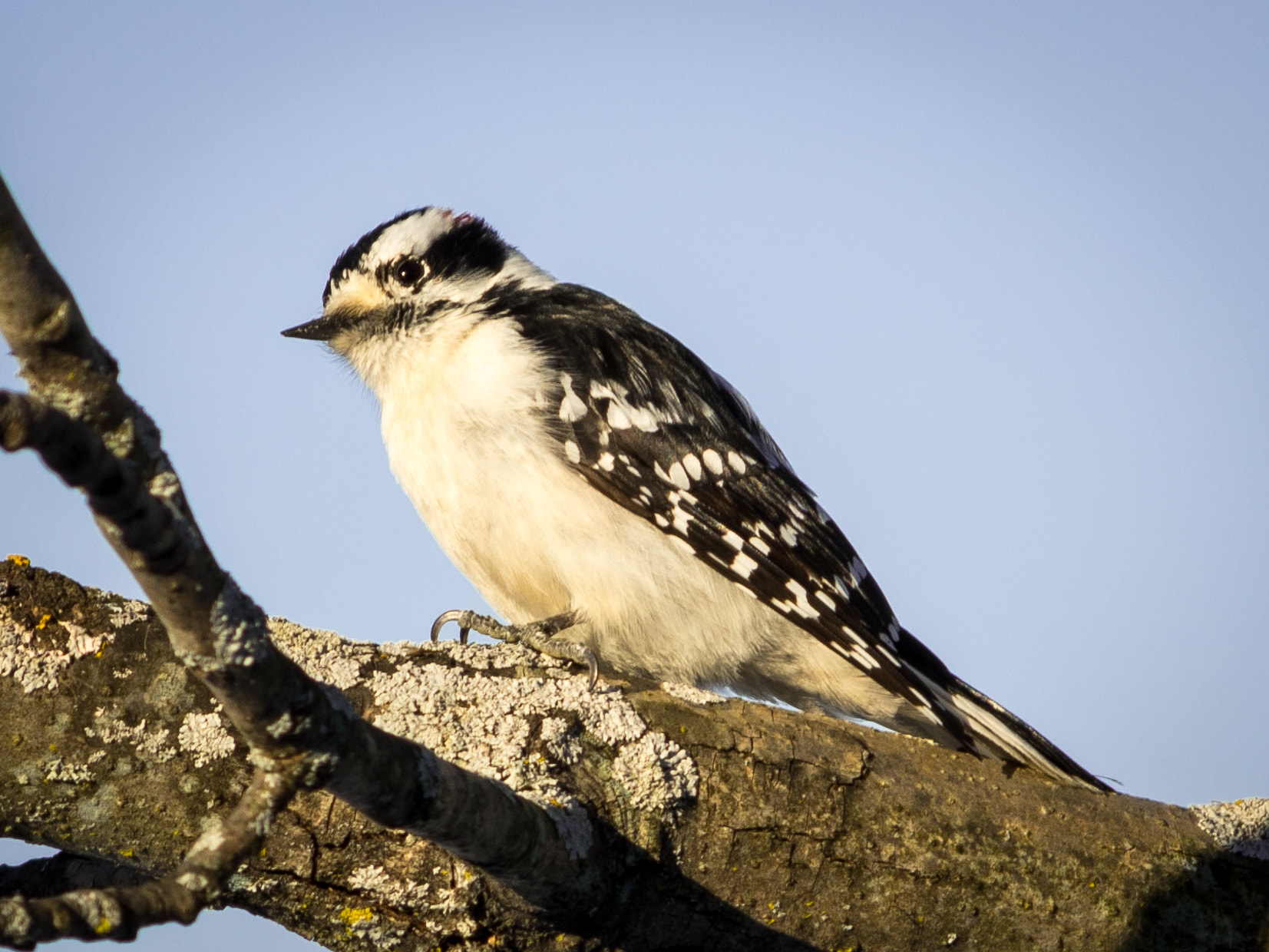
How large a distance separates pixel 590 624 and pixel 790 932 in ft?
5.15

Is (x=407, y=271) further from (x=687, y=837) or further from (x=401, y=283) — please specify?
(x=687, y=837)

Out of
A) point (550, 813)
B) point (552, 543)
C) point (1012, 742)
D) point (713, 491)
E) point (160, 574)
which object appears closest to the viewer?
point (160, 574)

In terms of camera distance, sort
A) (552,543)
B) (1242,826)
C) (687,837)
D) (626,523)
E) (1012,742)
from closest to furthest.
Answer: (687,837), (1242,826), (1012,742), (552,543), (626,523)

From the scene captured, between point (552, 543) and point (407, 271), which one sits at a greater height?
point (407, 271)

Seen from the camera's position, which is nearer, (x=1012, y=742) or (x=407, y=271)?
(x=1012, y=742)

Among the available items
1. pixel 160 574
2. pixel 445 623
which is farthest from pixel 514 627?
pixel 160 574

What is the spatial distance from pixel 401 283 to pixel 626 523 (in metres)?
1.50

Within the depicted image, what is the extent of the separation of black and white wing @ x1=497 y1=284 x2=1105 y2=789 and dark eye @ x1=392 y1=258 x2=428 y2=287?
373 mm

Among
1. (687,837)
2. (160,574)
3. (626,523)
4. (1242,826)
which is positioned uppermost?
(1242,826)

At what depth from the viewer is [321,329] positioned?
4984mm

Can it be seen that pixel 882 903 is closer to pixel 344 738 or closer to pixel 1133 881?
pixel 1133 881

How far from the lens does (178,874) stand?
5.55ft

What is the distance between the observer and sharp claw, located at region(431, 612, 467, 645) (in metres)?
4.44

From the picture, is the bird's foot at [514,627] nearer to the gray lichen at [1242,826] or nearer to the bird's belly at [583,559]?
the bird's belly at [583,559]
